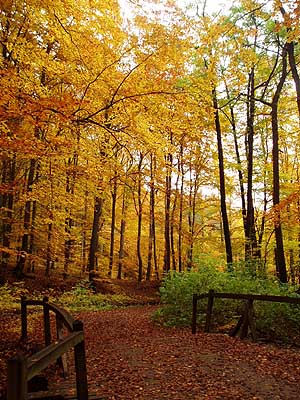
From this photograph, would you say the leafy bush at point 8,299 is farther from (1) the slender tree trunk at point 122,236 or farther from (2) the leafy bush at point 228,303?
(1) the slender tree trunk at point 122,236

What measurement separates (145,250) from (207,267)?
2064 cm

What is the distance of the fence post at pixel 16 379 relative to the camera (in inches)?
111

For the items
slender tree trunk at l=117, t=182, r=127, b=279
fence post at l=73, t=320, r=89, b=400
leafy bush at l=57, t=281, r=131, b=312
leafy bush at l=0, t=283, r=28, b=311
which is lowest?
leafy bush at l=57, t=281, r=131, b=312

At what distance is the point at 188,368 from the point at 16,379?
15.3 feet

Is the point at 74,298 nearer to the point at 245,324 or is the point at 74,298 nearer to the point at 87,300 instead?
the point at 87,300

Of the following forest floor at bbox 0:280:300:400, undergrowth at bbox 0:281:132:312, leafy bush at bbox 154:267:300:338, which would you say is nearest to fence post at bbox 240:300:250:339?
forest floor at bbox 0:280:300:400

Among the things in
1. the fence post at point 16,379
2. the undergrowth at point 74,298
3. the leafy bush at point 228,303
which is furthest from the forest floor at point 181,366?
the undergrowth at point 74,298


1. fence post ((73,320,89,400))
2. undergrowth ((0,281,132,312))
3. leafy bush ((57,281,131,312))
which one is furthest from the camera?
leafy bush ((57,281,131,312))

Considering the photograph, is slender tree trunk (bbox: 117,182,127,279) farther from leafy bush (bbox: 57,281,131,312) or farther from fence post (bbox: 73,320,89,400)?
fence post (bbox: 73,320,89,400)

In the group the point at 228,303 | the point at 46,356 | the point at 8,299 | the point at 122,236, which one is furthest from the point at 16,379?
the point at 122,236

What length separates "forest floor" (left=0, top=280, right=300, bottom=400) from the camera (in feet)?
18.2

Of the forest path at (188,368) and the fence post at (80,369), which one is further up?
the fence post at (80,369)

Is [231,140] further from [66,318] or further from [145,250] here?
[66,318]

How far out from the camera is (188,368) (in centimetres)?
677
